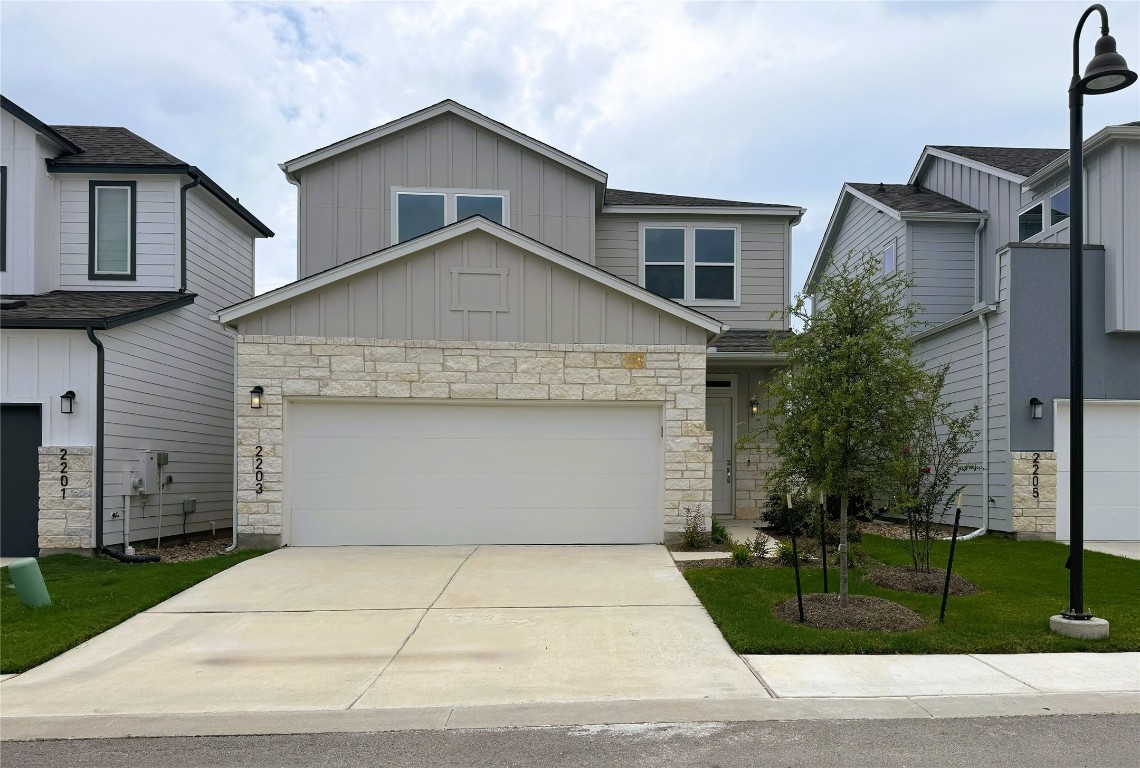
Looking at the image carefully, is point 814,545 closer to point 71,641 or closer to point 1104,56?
point 1104,56

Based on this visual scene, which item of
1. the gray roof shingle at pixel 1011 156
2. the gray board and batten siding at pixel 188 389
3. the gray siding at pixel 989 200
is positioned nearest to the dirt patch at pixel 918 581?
the gray siding at pixel 989 200

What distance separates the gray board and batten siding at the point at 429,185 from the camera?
594 inches

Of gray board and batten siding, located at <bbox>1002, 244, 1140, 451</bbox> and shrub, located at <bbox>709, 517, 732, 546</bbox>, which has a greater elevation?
gray board and batten siding, located at <bbox>1002, 244, 1140, 451</bbox>

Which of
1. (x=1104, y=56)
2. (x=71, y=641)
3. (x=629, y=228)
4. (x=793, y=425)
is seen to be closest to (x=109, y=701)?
(x=71, y=641)

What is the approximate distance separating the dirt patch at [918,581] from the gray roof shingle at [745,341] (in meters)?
4.87

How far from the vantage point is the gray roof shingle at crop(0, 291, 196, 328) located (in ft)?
37.5

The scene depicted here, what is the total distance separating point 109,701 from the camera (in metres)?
5.97

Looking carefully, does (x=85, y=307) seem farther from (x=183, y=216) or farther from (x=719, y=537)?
(x=719, y=537)

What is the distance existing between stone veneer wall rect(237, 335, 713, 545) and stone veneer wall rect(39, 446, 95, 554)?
205cm

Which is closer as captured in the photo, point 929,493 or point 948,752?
point 948,752

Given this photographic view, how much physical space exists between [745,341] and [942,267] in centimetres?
583

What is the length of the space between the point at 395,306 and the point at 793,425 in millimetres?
6330

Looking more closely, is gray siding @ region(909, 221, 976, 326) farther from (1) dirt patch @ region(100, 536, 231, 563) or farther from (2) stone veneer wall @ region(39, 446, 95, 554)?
(2) stone veneer wall @ region(39, 446, 95, 554)

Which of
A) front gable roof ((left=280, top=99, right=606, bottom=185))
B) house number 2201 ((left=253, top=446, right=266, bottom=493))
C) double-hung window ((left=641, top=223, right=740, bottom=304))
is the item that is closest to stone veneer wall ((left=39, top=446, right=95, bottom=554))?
house number 2201 ((left=253, top=446, right=266, bottom=493))
